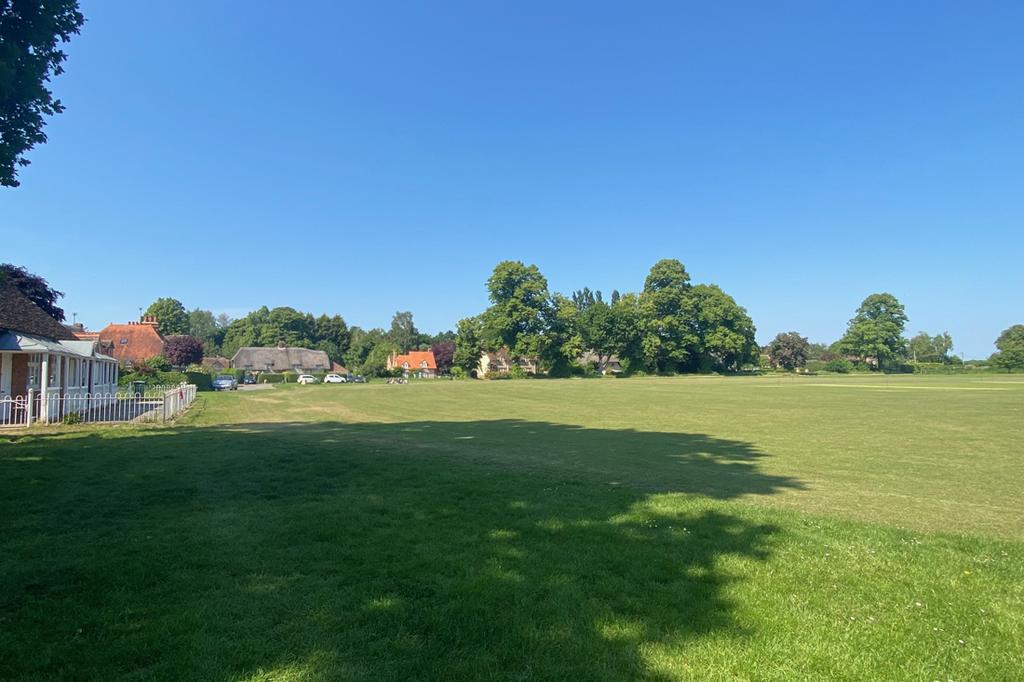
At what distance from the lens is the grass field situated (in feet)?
11.4

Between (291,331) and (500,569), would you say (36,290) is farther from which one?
(291,331)

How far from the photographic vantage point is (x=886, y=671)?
340 centimetres

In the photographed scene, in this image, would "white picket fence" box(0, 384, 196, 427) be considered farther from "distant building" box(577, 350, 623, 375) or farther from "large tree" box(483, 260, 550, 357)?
"distant building" box(577, 350, 623, 375)

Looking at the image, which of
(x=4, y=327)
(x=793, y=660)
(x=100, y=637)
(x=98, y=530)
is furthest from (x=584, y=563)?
(x=4, y=327)

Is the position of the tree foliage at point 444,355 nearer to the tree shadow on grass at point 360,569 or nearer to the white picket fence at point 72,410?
the white picket fence at point 72,410

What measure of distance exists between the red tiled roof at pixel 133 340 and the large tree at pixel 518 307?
4478 centimetres

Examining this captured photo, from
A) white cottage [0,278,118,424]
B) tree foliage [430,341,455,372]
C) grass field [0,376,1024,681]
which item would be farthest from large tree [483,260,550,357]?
grass field [0,376,1024,681]

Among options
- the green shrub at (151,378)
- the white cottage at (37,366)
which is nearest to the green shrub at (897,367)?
the green shrub at (151,378)

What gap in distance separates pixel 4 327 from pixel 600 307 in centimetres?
8000

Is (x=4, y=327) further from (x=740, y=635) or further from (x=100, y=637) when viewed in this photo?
(x=740, y=635)

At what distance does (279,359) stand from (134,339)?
3633 cm

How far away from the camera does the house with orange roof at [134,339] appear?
63188 mm

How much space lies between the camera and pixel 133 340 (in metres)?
64.2

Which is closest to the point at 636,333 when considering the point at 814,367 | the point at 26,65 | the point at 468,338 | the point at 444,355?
the point at 468,338
